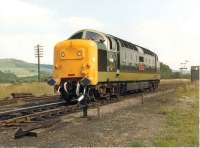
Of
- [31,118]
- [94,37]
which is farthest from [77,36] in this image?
[31,118]

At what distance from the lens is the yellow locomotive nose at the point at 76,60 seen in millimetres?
19328

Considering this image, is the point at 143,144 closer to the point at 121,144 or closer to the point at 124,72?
the point at 121,144

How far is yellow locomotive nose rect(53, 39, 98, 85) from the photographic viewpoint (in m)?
19.3

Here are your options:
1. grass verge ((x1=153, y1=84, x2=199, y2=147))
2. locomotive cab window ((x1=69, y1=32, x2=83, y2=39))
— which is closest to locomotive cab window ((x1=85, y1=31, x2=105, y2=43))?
locomotive cab window ((x1=69, y1=32, x2=83, y2=39))

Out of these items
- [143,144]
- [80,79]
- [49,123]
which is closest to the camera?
[143,144]

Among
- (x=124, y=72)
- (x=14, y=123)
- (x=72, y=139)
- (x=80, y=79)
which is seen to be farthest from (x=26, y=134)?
(x=124, y=72)

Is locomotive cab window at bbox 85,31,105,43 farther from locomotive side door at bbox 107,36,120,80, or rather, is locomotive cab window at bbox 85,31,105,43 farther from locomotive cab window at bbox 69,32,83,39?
locomotive side door at bbox 107,36,120,80

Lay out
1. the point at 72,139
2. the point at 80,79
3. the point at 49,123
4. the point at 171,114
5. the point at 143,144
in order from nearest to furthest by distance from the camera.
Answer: the point at 143,144 → the point at 72,139 → the point at 49,123 → the point at 171,114 → the point at 80,79

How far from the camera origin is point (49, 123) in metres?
12.8

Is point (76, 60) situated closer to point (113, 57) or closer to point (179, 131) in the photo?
point (113, 57)

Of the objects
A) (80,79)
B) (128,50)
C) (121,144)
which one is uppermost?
(128,50)

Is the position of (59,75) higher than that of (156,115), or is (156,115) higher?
(59,75)

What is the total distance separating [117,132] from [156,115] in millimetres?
4887

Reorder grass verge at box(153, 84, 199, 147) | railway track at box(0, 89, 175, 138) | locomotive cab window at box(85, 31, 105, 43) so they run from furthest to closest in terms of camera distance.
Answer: locomotive cab window at box(85, 31, 105, 43), railway track at box(0, 89, 175, 138), grass verge at box(153, 84, 199, 147)
